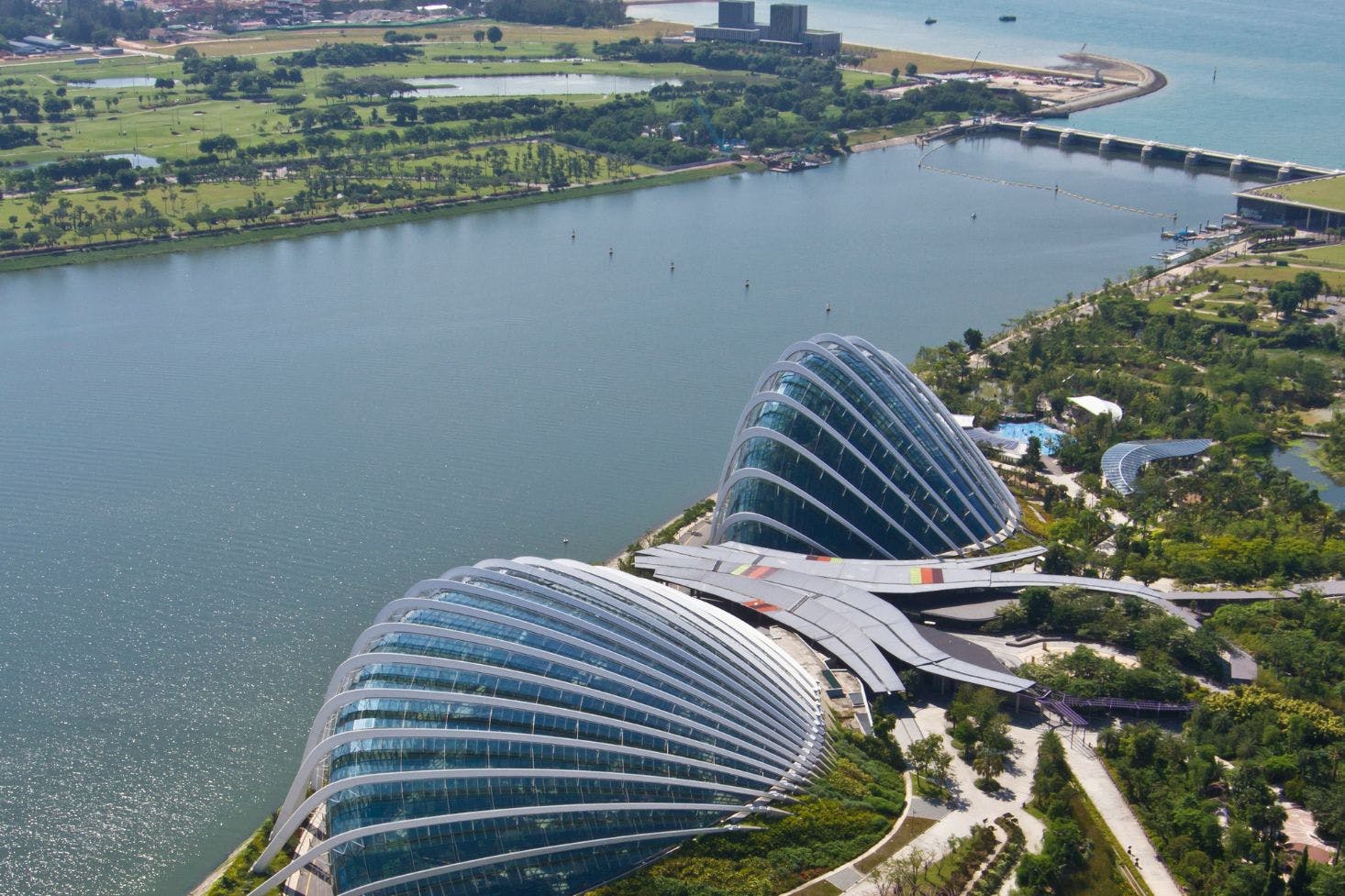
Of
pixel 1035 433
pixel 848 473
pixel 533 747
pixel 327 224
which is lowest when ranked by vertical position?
pixel 533 747

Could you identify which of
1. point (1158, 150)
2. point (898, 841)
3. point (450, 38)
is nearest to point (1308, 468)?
point (898, 841)

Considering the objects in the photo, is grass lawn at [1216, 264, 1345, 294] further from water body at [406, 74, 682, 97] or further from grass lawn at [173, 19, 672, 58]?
grass lawn at [173, 19, 672, 58]

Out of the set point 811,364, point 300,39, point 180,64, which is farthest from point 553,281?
point 300,39

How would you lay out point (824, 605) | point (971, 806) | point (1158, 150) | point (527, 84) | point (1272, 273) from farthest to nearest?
point (527, 84)
point (1158, 150)
point (1272, 273)
point (824, 605)
point (971, 806)

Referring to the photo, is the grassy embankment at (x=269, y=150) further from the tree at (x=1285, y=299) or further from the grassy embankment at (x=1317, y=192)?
the tree at (x=1285, y=299)

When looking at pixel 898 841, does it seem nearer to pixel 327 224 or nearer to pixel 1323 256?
pixel 1323 256

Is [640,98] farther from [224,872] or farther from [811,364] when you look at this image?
[224,872]

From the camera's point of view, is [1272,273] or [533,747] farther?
[1272,273]
